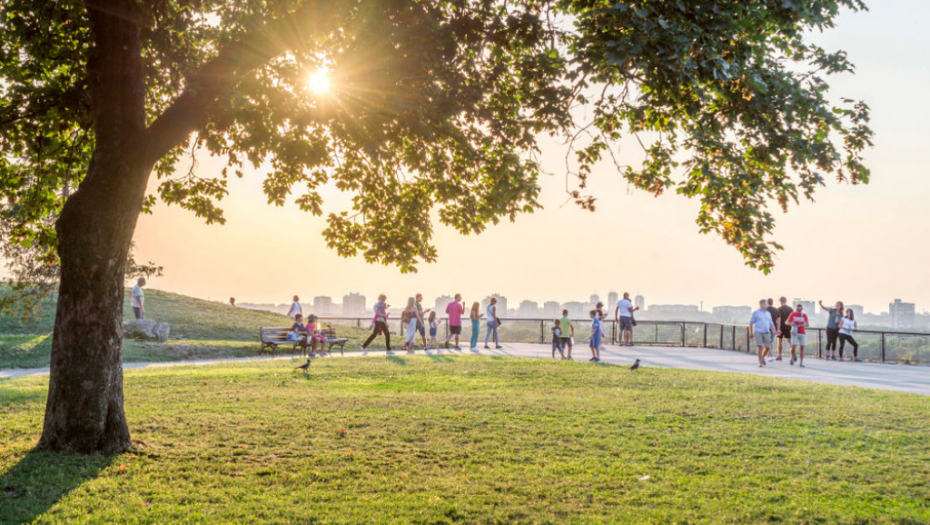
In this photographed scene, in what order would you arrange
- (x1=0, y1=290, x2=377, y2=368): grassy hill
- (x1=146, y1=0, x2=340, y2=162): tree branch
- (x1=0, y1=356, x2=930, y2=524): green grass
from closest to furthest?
(x1=0, y1=356, x2=930, y2=524): green grass → (x1=146, y1=0, x2=340, y2=162): tree branch → (x1=0, y1=290, x2=377, y2=368): grassy hill

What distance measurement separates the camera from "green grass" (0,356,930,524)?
5.70m

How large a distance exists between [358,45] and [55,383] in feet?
16.0

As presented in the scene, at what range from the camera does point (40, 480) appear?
20.5 ft

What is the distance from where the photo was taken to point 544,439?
841 cm

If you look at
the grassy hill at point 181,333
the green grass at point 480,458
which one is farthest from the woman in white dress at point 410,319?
the green grass at point 480,458

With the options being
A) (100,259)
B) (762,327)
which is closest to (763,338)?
(762,327)

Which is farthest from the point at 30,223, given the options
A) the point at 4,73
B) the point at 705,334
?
the point at 705,334

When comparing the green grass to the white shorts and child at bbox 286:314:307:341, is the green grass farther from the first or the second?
child at bbox 286:314:307:341

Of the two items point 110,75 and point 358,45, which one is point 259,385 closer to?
point 110,75

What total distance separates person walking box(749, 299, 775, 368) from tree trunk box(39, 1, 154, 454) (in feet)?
55.4

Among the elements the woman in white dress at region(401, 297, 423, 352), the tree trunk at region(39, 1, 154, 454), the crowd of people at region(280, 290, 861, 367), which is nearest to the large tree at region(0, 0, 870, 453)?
the tree trunk at region(39, 1, 154, 454)

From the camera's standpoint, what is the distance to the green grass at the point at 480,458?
5.70 metres

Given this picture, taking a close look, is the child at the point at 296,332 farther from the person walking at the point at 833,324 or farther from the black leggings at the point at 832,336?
the black leggings at the point at 832,336

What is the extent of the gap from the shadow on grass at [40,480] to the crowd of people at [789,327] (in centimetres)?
1736
